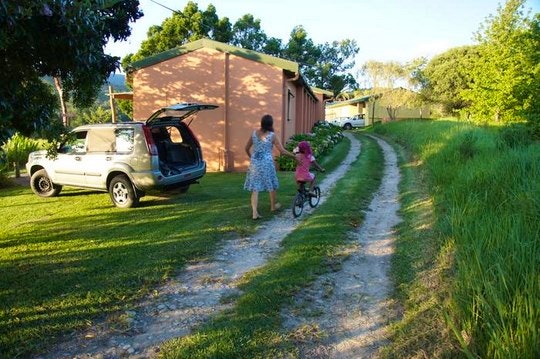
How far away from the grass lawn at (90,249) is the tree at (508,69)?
13.9 meters

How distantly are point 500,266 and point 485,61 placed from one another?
65.8ft

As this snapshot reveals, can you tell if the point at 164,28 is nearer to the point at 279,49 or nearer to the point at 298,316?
the point at 279,49

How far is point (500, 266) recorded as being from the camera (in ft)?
10.5

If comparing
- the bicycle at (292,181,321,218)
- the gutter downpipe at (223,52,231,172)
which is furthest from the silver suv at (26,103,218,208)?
the gutter downpipe at (223,52,231,172)

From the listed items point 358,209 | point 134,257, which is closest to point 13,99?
point 134,257

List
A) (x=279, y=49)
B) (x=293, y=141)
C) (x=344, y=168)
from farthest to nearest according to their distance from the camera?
(x=279, y=49) → (x=293, y=141) → (x=344, y=168)

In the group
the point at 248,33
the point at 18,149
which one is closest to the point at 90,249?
the point at 18,149

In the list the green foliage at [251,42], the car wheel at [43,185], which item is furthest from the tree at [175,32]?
the car wheel at [43,185]

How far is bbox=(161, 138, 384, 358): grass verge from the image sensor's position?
10.4 ft

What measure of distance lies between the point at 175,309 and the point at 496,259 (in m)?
2.70

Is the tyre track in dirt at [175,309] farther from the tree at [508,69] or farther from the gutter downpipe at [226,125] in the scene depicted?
the tree at [508,69]

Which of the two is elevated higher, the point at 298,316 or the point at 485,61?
the point at 485,61

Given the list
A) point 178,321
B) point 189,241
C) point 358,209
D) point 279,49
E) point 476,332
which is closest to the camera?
point 476,332

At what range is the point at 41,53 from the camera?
395 centimetres
